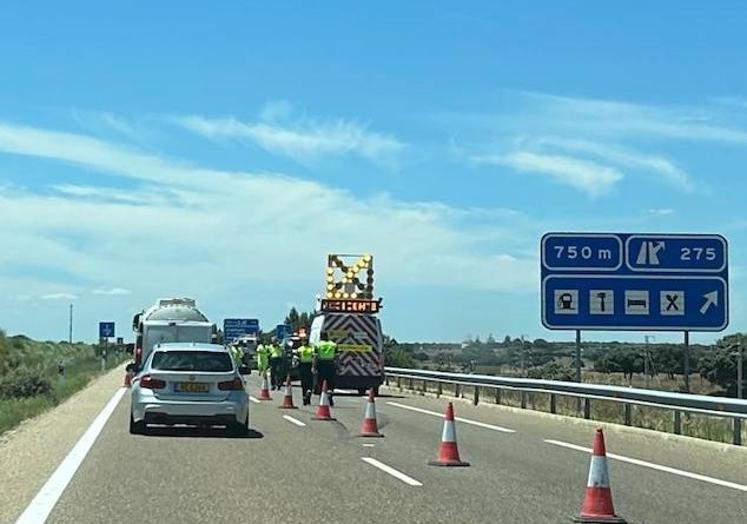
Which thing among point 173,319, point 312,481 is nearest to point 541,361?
point 173,319

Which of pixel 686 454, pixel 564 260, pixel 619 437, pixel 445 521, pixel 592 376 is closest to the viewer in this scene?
pixel 445 521

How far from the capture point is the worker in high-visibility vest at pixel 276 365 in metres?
41.9

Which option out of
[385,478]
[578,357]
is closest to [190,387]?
[385,478]

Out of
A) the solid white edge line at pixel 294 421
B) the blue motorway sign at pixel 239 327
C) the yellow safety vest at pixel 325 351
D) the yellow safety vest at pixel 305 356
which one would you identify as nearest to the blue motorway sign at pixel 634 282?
the yellow safety vest at pixel 325 351

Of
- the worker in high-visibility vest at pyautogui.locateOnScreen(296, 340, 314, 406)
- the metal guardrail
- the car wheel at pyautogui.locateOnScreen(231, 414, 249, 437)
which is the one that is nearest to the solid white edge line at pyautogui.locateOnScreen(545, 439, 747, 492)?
the metal guardrail

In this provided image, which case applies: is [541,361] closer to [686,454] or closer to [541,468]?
[686,454]

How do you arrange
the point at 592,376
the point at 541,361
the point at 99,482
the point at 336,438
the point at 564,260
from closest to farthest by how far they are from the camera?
the point at 99,482
the point at 336,438
the point at 564,260
the point at 592,376
the point at 541,361

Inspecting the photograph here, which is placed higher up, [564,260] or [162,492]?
[564,260]

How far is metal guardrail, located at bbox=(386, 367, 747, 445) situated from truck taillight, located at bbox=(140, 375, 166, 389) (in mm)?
8264

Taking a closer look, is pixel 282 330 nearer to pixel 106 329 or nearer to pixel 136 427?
pixel 106 329

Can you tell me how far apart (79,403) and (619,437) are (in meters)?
16.5

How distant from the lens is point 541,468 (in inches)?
614

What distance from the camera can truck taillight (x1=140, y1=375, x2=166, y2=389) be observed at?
Answer: 779 inches

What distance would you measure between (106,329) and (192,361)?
168 ft
